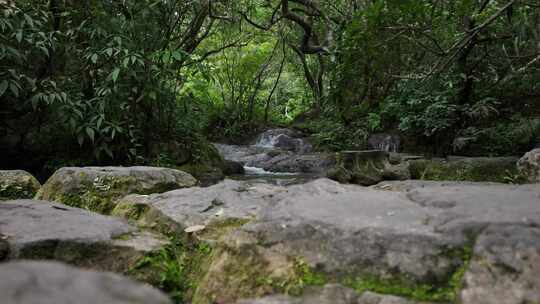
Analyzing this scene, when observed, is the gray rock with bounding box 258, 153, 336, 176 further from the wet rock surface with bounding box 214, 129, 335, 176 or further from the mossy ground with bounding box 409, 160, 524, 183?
the mossy ground with bounding box 409, 160, 524, 183

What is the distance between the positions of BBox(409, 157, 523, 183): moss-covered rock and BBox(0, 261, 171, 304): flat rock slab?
4.79 meters

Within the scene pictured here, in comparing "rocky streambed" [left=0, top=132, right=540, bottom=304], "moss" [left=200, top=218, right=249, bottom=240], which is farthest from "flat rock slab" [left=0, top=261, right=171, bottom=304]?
"moss" [left=200, top=218, right=249, bottom=240]

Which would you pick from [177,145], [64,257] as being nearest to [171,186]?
[64,257]

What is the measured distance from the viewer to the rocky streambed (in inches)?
43.4

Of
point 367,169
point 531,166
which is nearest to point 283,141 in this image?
point 367,169

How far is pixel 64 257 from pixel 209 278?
0.67 meters

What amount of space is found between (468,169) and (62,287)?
18.1 ft

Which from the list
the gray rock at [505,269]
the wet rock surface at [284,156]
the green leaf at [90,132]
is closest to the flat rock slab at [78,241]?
the gray rock at [505,269]

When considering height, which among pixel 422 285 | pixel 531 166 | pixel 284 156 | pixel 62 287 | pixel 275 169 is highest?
pixel 62 287

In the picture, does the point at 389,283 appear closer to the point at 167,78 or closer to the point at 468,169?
the point at 468,169

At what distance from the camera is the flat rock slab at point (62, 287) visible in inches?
25.4

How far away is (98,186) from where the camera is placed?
3.36 metres

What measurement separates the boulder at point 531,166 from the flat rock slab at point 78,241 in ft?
11.8

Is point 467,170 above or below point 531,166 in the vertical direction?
below
